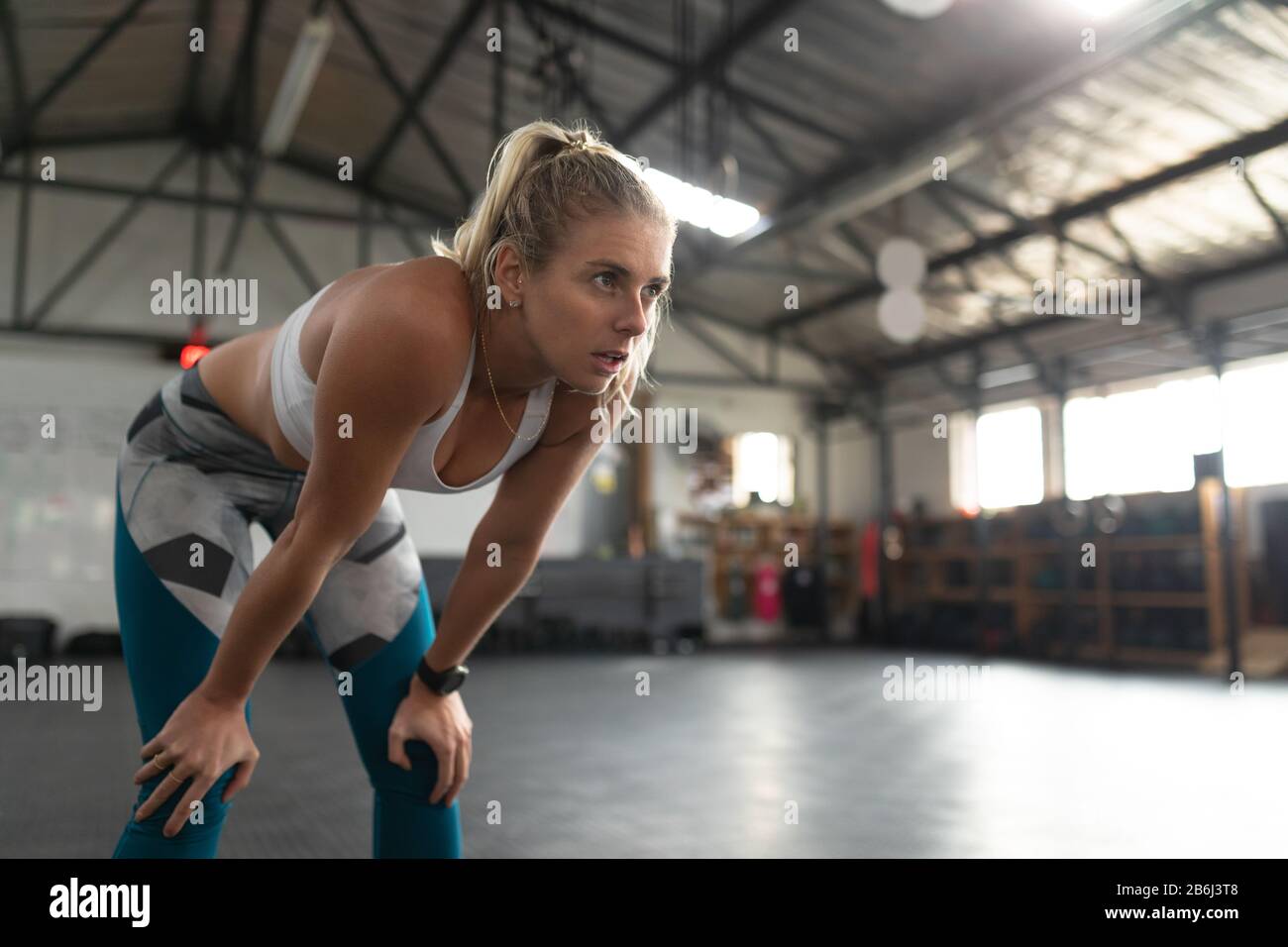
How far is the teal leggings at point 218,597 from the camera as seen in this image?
1.10m

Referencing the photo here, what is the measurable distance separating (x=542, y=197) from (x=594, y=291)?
4.1 inches

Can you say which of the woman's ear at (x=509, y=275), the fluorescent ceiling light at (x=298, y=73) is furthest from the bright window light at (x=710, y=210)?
the woman's ear at (x=509, y=275)

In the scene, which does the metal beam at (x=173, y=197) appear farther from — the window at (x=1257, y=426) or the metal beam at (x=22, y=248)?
the window at (x=1257, y=426)

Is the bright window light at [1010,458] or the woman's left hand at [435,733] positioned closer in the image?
the woman's left hand at [435,733]

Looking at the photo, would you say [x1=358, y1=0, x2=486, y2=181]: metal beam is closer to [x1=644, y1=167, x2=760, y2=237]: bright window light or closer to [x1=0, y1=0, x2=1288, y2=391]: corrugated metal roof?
[x1=0, y1=0, x2=1288, y2=391]: corrugated metal roof

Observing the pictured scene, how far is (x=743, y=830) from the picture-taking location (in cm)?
238

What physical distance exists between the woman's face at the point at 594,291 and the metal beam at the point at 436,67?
18.7 ft

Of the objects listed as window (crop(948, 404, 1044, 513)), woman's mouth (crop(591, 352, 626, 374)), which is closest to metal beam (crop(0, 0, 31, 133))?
woman's mouth (crop(591, 352, 626, 374))

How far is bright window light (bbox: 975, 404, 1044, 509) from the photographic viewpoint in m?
9.41

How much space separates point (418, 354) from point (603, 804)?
6.96 ft

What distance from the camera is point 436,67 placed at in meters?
7.43

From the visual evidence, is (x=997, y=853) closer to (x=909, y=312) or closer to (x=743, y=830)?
(x=743, y=830)

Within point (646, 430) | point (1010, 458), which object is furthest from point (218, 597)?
point (1010, 458)
